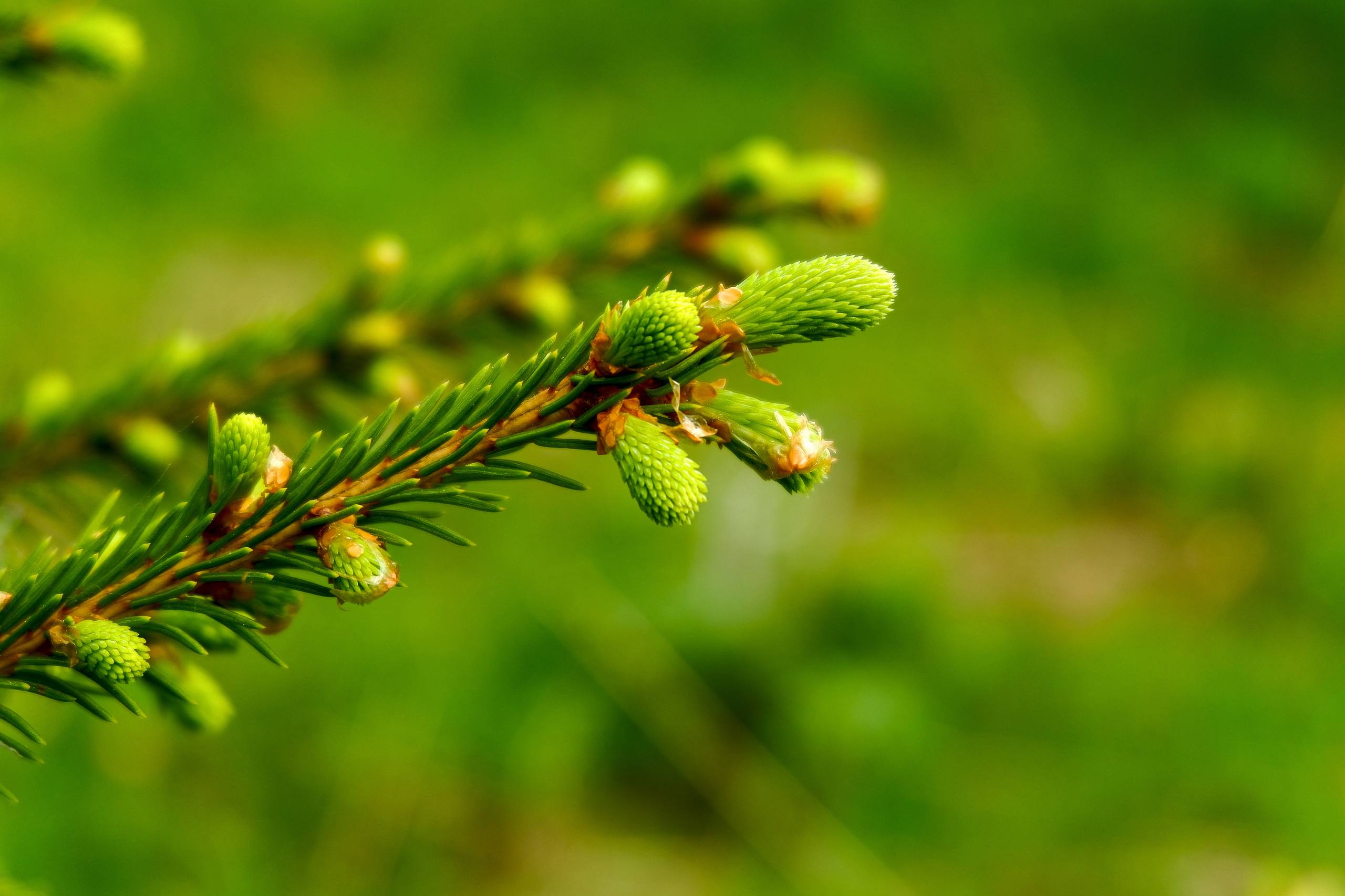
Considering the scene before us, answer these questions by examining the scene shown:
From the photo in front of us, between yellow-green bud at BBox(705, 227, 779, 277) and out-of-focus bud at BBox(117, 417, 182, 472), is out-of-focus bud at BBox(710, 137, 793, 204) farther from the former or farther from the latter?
out-of-focus bud at BBox(117, 417, 182, 472)

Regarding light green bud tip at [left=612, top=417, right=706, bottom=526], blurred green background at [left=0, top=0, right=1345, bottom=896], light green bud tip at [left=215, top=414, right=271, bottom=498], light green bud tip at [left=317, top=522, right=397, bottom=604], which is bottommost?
light green bud tip at [left=317, top=522, right=397, bottom=604]

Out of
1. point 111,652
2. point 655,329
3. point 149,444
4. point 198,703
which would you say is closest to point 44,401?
point 149,444

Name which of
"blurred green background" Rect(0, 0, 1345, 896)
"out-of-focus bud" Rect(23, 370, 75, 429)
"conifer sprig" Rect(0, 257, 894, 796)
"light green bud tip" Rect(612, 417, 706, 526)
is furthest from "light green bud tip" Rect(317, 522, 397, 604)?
"blurred green background" Rect(0, 0, 1345, 896)

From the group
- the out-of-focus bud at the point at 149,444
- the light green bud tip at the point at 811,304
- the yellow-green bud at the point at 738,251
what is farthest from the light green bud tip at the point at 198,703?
the yellow-green bud at the point at 738,251

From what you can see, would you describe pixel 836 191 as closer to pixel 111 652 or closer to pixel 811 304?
pixel 811 304

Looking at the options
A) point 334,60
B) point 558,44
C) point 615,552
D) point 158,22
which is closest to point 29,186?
point 158,22

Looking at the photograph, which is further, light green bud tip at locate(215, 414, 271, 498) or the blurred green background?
the blurred green background

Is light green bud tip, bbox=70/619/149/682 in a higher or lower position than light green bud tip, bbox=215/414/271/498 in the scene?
lower

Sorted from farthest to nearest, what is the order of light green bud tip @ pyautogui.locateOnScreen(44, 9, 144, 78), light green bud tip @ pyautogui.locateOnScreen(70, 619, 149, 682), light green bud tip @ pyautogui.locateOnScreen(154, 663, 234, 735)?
1. light green bud tip @ pyautogui.locateOnScreen(44, 9, 144, 78)
2. light green bud tip @ pyautogui.locateOnScreen(154, 663, 234, 735)
3. light green bud tip @ pyautogui.locateOnScreen(70, 619, 149, 682)

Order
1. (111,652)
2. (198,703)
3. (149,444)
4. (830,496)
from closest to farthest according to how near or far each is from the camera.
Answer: (111,652), (198,703), (149,444), (830,496)
